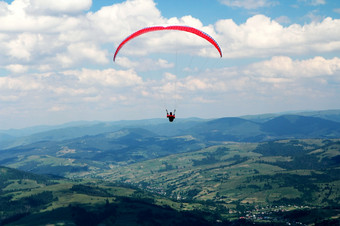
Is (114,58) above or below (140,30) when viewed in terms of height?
below

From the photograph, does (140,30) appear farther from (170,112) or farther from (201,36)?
(170,112)

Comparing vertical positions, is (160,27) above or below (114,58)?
above

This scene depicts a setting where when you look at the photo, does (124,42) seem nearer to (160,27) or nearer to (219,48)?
(160,27)

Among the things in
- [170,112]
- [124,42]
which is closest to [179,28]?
[124,42]

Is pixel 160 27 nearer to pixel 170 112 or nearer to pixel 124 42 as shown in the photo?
pixel 124 42

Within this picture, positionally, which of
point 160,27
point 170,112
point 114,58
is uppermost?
point 160,27

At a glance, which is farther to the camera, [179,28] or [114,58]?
[114,58]

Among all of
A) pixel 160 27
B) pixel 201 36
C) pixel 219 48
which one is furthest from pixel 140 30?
pixel 219 48

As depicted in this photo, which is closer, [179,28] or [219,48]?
[179,28]
